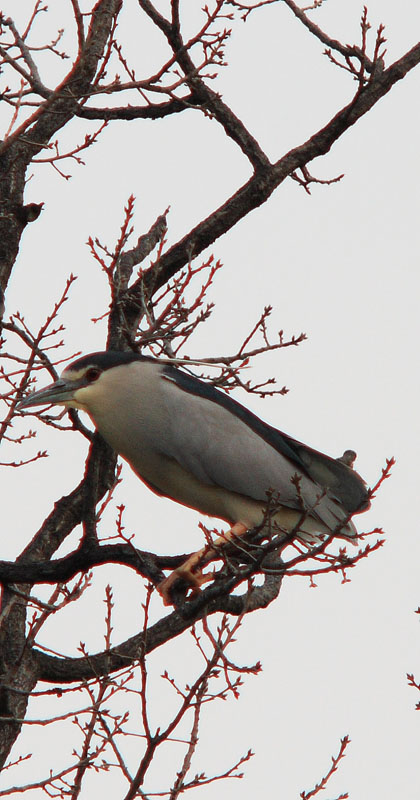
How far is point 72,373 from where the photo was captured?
14.7ft

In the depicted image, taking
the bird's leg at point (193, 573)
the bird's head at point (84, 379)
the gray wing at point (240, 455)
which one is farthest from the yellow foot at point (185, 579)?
the bird's head at point (84, 379)

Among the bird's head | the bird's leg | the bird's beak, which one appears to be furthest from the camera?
the bird's head

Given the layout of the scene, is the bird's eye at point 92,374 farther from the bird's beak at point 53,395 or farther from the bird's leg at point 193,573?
the bird's leg at point 193,573

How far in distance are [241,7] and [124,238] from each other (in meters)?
2.21

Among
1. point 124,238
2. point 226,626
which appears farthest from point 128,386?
point 226,626

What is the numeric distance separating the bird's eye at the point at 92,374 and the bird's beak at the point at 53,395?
68mm

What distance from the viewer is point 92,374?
14.9ft

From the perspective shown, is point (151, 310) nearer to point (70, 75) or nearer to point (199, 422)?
point (199, 422)

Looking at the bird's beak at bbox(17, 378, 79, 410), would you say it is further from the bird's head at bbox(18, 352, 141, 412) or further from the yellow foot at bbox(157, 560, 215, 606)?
the yellow foot at bbox(157, 560, 215, 606)

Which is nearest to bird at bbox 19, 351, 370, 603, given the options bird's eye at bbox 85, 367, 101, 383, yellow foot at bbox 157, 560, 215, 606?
bird's eye at bbox 85, 367, 101, 383

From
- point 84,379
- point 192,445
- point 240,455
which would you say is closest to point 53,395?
point 84,379

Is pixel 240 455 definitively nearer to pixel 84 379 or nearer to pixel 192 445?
pixel 192 445

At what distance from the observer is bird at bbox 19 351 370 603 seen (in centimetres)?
453

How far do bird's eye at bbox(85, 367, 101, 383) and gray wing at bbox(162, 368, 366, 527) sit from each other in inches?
12.9
